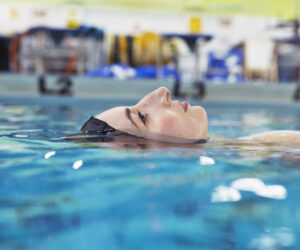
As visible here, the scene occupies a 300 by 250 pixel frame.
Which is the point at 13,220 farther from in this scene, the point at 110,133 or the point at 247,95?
the point at 247,95

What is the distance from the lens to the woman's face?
4.01 ft

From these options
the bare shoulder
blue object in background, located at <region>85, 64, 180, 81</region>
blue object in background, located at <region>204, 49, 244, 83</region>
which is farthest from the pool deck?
the bare shoulder

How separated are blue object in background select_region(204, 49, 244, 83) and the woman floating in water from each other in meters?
6.44

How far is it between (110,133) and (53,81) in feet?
13.0

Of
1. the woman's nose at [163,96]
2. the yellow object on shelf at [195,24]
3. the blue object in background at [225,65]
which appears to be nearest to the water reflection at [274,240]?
the woman's nose at [163,96]

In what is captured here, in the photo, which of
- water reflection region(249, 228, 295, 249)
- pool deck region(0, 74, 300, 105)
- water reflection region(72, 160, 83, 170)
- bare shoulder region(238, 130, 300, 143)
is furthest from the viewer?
pool deck region(0, 74, 300, 105)

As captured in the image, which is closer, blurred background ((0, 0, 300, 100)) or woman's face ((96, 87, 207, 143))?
woman's face ((96, 87, 207, 143))

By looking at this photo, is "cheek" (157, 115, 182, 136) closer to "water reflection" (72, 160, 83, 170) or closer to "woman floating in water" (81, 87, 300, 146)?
"woman floating in water" (81, 87, 300, 146)

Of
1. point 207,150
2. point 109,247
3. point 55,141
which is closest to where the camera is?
point 109,247

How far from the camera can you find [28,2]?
8531 millimetres

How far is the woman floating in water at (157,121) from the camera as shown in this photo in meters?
1.22

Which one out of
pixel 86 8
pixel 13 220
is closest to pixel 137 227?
pixel 13 220

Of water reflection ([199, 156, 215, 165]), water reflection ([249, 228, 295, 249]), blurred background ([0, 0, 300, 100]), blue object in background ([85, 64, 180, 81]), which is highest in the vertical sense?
blurred background ([0, 0, 300, 100])

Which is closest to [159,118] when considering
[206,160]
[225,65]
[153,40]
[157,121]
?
[157,121]
